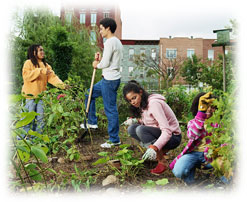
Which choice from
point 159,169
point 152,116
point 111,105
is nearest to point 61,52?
point 111,105

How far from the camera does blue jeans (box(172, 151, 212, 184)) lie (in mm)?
1805

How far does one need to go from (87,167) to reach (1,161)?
148cm

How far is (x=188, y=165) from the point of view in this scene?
1.81 m

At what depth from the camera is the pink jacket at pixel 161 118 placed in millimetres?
2064

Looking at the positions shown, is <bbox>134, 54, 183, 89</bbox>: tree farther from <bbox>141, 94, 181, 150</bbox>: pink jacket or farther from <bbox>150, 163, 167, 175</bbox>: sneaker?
<bbox>150, 163, 167, 175</bbox>: sneaker

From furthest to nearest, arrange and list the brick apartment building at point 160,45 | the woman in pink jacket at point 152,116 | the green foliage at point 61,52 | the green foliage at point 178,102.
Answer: the brick apartment building at point 160,45
the green foliage at point 61,52
the green foliage at point 178,102
the woman in pink jacket at point 152,116

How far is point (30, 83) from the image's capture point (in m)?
3.58

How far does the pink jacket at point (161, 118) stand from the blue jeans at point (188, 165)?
228 mm

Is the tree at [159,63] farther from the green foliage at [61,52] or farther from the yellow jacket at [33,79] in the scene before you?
the yellow jacket at [33,79]

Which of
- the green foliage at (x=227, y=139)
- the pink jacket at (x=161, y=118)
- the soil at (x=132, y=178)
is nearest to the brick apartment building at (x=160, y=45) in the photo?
the soil at (x=132, y=178)

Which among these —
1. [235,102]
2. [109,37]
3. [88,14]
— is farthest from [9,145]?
[88,14]

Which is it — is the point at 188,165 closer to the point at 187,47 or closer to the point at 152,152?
the point at 152,152

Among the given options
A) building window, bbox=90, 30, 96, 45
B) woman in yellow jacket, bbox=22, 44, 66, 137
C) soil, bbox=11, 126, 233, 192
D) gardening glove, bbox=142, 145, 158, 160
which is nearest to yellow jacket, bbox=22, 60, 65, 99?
woman in yellow jacket, bbox=22, 44, 66, 137

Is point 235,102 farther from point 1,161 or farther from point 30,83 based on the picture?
point 30,83
